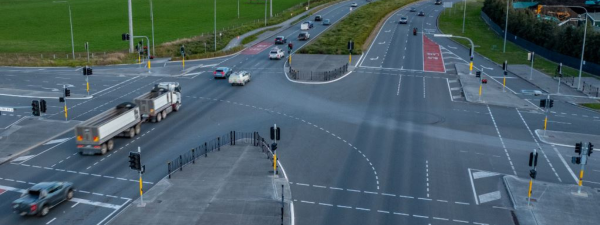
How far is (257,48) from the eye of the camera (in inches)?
3669

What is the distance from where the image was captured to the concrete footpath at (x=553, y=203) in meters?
30.3

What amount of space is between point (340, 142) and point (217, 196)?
1406 centimetres

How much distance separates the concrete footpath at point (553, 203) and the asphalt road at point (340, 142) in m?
1.00

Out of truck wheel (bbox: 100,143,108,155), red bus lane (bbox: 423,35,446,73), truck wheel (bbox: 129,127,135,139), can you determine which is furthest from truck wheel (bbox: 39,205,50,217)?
red bus lane (bbox: 423,35,446,73)

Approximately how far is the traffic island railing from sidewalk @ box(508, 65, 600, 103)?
35.4 metres

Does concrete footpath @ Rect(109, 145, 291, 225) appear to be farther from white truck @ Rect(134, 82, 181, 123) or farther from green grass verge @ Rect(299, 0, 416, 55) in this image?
green grass verge @ Rect(299, 0, 416, 55)

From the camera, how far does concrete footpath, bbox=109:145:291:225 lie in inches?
1148

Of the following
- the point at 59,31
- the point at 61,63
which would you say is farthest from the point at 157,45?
the point at 59,31

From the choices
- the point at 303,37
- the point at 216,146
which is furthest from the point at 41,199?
the point at 303,37

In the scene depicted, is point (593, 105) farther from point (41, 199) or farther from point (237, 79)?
point (41, 199)

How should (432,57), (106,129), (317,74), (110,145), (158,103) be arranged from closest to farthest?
1. (106,129)
2. (110,145)
3. (158,103)
4. (317,74)
5. (432,57)

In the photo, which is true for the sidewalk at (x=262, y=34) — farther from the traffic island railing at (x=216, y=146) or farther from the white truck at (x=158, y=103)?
the traffic island railing at (x=216, y=146)

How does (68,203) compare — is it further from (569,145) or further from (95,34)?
(95,34)

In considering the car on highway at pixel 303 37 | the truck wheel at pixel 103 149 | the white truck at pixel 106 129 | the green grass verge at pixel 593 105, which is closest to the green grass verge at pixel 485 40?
the green grass verge at pixel 593 105
